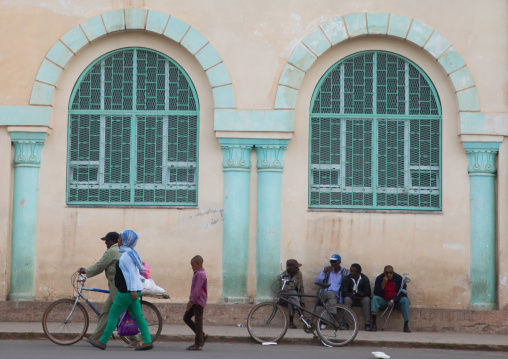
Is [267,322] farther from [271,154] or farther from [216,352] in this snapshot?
[271,154]

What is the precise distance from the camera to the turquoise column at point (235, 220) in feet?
48.3

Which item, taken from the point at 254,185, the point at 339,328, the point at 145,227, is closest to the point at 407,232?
the point at 339,328

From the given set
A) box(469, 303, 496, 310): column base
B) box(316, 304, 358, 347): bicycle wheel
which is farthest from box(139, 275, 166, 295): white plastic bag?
box(469, 303, 496, 310): column base

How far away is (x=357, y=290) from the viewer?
47.5 ft

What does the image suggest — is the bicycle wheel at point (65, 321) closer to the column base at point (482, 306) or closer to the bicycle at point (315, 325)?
the bicycle at point (315, 325)

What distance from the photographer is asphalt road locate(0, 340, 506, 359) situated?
11.4 meters

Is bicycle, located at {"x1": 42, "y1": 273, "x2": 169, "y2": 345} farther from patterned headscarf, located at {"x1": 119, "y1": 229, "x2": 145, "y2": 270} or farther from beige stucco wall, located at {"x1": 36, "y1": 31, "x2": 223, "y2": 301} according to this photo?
beige stucco wall, located at {"x1": 36, "y1": 31, "x2": 223, "y2": 301}

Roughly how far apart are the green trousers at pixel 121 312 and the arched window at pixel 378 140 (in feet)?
14.1

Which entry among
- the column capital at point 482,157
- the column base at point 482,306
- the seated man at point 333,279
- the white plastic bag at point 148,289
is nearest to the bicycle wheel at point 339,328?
the seated man at point 333,279

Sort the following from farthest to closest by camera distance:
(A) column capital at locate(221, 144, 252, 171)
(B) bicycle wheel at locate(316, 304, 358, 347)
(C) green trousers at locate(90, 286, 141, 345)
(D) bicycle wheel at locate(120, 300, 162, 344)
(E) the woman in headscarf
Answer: (A) column capital at locate(221, 144, 252, 171) → (B) bicycle wheel at locate(316, 304, 358, 347) → (D) bicycle wheel at locate(120, 300, 162, 344) → (C) green trousers at locate(90, 286, 141, 345) → (E) the woman in headscarf

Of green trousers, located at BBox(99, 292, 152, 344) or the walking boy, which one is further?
the walking boy

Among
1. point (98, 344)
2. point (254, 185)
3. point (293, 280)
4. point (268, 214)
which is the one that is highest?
point (254, 185)

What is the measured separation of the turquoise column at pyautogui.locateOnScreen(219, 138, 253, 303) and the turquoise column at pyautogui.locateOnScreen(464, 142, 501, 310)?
12.7 feet

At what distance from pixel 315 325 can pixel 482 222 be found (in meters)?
3.68
